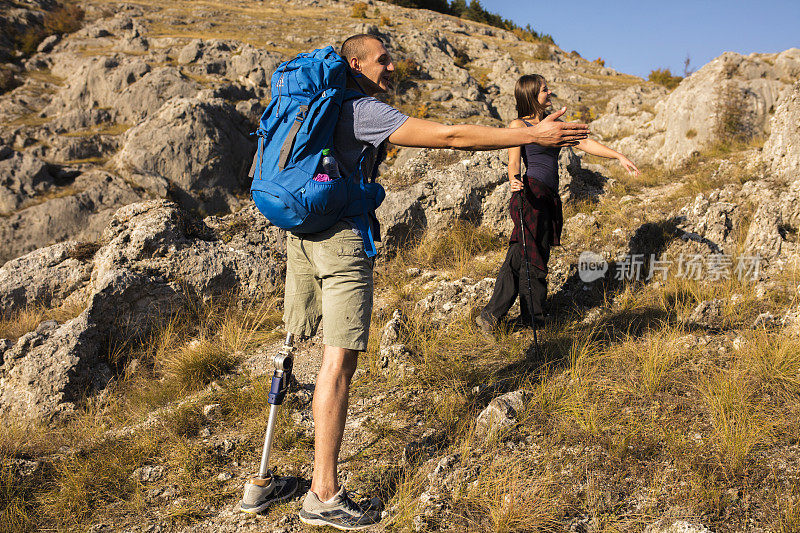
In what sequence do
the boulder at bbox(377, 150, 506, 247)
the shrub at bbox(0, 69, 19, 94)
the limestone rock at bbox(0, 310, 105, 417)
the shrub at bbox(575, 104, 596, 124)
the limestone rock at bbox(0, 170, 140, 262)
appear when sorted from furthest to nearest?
1. the shrub at bbox(0, 69, 19, 94)
2. the shrub at bbox(575, 104, 596, 124)
3. the limestone rock at bbox(0, 170, 140, 262)
4. the boulder at bbox(377, 150, 506, 247)
5. the limestone rock at bbox(0, 310, 105, 417)

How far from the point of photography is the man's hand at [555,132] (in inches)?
79.4

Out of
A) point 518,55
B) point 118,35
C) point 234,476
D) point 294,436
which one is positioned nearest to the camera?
point 234,476

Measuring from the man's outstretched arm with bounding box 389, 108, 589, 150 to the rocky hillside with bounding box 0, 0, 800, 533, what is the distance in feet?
5.66

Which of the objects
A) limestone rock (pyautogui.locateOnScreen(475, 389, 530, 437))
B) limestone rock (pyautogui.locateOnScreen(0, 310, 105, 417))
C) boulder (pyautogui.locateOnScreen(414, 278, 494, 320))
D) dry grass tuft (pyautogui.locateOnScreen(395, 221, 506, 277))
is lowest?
limestone rock (pyautogui.locateOnScreen(0, 310, 105, 417))

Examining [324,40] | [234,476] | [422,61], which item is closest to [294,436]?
[234,476]

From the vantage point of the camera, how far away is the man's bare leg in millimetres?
2168

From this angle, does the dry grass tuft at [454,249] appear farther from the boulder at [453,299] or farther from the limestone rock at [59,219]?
the limestone rock at [59,219]

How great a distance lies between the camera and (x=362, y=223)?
234 centimetres

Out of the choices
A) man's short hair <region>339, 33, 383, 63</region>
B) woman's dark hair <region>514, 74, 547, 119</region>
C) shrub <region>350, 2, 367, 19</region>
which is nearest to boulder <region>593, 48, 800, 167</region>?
woman's dark hair <region>514, 74, 547, 119</region>

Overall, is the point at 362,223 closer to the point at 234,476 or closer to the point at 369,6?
the point at 234,476

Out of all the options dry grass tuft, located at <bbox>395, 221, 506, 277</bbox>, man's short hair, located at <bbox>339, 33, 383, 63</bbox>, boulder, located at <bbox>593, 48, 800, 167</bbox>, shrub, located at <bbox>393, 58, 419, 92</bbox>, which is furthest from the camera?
shrub, located at <bbox>393, 58, 419, 92</bbox>

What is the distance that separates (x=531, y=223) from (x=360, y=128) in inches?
93.9

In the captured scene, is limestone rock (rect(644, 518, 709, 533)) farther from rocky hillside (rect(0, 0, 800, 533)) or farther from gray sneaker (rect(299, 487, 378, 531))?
gray sneaker (rect(299, 487, 378, 531))

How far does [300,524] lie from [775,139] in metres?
8.21
